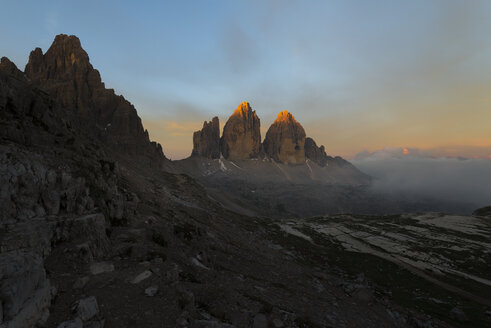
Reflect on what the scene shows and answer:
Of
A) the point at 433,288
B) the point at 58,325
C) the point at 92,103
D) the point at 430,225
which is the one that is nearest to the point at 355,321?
the point at 58,325

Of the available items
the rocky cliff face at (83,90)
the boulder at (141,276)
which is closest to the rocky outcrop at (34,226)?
the boulder at (141,276)

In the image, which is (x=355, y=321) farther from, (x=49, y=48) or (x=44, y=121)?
(x=49, y=48)

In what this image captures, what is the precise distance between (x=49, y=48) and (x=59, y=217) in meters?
190

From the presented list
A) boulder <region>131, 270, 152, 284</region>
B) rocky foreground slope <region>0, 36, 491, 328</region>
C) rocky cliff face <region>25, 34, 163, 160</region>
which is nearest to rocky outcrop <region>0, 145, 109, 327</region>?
rocky foreground slope <region>0, 36, 491, 328</region>

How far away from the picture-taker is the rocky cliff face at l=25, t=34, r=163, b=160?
433ft

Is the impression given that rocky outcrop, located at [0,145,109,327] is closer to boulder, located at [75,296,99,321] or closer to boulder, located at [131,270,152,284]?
boulder, located at [75,296,99,321]

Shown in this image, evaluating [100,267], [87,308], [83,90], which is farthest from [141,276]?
[83,90]

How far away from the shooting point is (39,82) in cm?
12900

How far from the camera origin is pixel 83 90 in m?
141

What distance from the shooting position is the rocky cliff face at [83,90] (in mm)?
131875

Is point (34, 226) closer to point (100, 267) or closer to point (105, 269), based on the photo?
point (100, 267)

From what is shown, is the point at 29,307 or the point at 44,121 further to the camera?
the point at 44,121

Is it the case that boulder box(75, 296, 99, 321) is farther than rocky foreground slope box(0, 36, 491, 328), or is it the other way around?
rocky foreground slope box(0, 36, 491, 328)

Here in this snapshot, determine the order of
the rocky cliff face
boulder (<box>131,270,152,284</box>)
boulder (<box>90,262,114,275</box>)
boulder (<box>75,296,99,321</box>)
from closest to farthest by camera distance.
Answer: boulder (<box>75,296,99,321</box>)
boulder (<box>131,270,152,284</box>)
boulder (<box>90,262,114,275</box>)
the rocky cliff face
